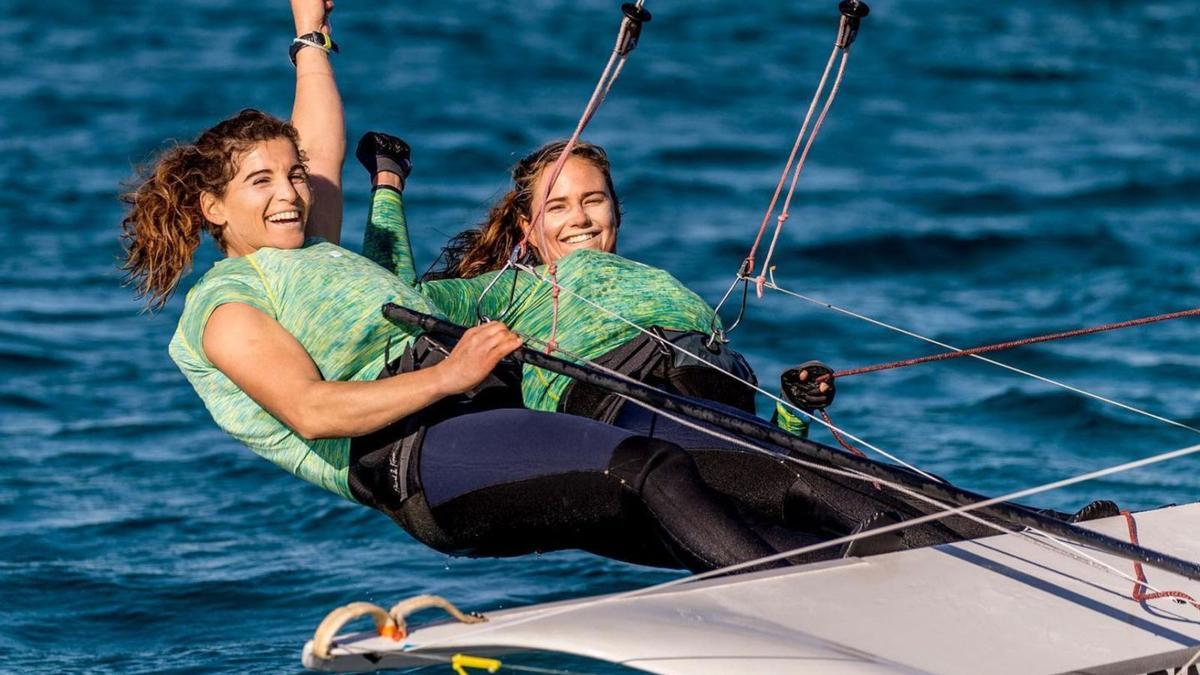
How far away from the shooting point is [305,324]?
3.13 meters

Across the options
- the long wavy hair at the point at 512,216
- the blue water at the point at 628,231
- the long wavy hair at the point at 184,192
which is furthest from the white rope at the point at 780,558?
the blue water at the point at 628,231

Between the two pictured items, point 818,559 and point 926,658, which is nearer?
point 926,658

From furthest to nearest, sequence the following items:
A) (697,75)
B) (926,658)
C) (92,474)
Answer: (697,75) < (92,474) < (926,658)

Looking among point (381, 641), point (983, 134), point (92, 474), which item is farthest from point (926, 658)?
point (983, 134)

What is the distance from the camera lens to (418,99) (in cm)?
1272

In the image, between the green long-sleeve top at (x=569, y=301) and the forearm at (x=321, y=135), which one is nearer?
the green long-sleeve top at (x=569, y=301)

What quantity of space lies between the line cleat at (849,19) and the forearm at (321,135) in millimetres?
1097

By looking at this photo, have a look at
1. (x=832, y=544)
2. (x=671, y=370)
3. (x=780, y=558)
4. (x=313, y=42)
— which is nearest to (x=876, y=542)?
(x=832, y=544)

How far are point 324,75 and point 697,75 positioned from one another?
9.91m

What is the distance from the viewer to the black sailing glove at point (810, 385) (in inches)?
138

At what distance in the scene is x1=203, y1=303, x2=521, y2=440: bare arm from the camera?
280 cm

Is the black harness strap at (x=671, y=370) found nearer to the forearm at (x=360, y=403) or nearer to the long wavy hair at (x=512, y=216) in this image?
the long wavy hair at (x=512, y=216)

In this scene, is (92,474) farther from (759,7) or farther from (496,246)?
(759,7)

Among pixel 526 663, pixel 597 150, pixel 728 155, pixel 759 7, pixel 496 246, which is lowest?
pixel 526 663
